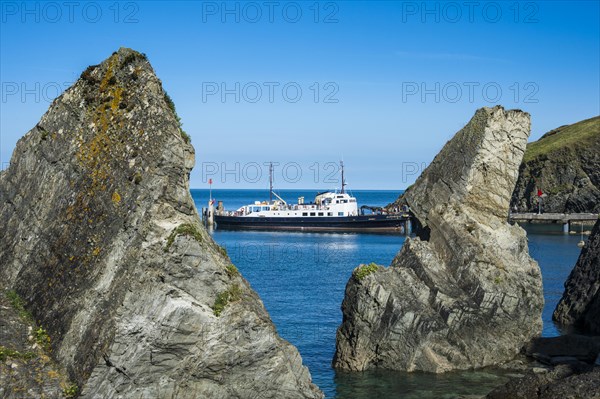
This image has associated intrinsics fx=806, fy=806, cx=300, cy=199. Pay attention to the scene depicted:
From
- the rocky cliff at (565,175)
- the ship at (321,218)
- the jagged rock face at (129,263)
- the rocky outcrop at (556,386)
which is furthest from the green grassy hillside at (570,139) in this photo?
the jagged rock face at (129,263)

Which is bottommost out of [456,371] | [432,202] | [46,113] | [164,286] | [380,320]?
[456,371]

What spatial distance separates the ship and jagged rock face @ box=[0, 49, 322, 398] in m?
A: 101

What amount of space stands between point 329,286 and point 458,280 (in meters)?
24.1

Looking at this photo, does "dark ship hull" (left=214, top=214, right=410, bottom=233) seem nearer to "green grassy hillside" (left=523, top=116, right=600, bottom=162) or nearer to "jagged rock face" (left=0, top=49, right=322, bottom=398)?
"green grassy hillside" (left=523, top=116, right=600, bottom=162)

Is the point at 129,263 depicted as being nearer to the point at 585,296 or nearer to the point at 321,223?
the point at 585,296

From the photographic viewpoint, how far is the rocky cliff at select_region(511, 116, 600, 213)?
14000 centimetres

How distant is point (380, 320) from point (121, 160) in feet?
49.7

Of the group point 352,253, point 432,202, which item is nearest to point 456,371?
point 432,202

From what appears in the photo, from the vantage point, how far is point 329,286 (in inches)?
2409

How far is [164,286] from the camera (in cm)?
2292

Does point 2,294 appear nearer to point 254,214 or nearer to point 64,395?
point 64,395

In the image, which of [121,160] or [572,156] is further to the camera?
[572,156]

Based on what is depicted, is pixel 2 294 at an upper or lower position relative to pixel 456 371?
upper

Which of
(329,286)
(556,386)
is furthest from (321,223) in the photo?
(556,386)
